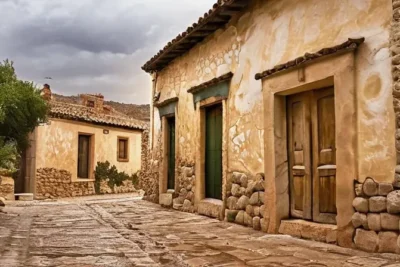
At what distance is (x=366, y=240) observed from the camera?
394cm

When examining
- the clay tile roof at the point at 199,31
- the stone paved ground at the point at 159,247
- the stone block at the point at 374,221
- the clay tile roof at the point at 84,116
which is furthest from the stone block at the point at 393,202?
the clay tile roof at the point at 84,116

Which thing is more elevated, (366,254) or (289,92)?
(289,92)

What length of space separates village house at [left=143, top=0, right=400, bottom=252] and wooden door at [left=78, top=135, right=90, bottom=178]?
9.78 m

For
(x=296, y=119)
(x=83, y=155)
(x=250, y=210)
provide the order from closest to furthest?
1. (x=296, y=119)
2. (x=250, y=210)
3. (x=83, y=155)

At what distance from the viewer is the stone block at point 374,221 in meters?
3.84

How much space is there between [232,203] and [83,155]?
483 inches

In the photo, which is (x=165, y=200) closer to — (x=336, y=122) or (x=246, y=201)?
(x=246, y=201)

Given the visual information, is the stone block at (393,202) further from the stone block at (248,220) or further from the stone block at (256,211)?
the stone block at (248,220)

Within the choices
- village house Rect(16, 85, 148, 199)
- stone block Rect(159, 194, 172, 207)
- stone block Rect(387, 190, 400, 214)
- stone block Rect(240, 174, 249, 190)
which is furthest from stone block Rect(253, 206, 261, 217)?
village house Rect(16, 85, 148, 199)

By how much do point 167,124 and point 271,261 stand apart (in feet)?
20.7

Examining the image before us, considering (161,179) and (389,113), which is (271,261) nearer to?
(389,113)

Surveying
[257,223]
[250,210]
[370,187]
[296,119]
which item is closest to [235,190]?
[250,210]

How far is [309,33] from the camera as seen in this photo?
4910 mm

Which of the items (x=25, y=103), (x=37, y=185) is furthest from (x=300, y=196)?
(x=37, y=185)
